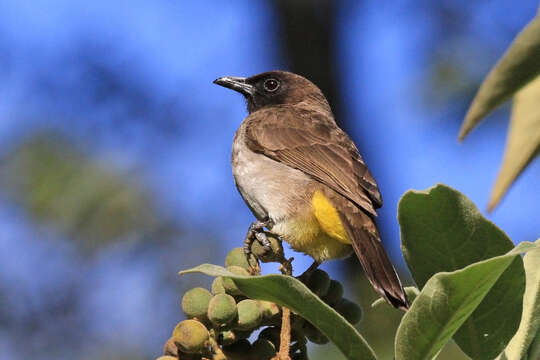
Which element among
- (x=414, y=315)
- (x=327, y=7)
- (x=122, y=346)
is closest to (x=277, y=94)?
(x=122, y=346)

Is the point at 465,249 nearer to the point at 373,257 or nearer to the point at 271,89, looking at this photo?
the point at 373,257

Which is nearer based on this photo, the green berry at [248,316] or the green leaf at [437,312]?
the green leaf at [437,312]

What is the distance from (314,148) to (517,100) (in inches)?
93.8

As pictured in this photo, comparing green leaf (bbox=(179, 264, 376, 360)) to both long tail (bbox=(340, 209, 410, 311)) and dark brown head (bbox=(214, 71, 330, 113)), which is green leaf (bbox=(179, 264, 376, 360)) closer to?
long tail (bbox=(340, 209, 410, 311))

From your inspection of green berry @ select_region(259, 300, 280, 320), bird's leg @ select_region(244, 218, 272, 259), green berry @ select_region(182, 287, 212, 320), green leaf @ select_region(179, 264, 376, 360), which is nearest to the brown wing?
bird's leg @ select_region(244, 218, 272, 259)

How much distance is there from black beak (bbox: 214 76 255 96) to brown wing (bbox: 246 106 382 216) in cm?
30

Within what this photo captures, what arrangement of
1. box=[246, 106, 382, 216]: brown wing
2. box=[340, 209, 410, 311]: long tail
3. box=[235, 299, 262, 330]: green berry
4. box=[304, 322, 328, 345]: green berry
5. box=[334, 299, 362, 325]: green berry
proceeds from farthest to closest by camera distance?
box=[246, 106, 382, 216]: brown wing
box=[340, 209, 410, 311]: long tail
box=[334, 299, 362, 325]: green berry
box=[304, 322, 328, 345]: green berry
box=[235, 299, 262, 330]: green berry

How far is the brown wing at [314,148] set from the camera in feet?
10.8

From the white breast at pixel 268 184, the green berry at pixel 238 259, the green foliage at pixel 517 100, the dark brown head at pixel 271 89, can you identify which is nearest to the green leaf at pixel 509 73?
the green foliage at pixel 517 100

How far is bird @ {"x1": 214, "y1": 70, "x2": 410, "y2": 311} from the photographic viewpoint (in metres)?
2.97

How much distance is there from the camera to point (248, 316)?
1713 millimetres

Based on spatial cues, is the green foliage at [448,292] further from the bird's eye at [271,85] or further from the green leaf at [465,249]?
the bird's eye at [271,85]

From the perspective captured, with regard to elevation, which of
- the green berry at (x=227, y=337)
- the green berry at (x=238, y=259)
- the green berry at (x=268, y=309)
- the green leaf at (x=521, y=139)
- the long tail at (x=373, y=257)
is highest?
the green leaf at (x=521, y=139)

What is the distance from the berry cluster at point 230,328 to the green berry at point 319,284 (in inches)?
7.8
